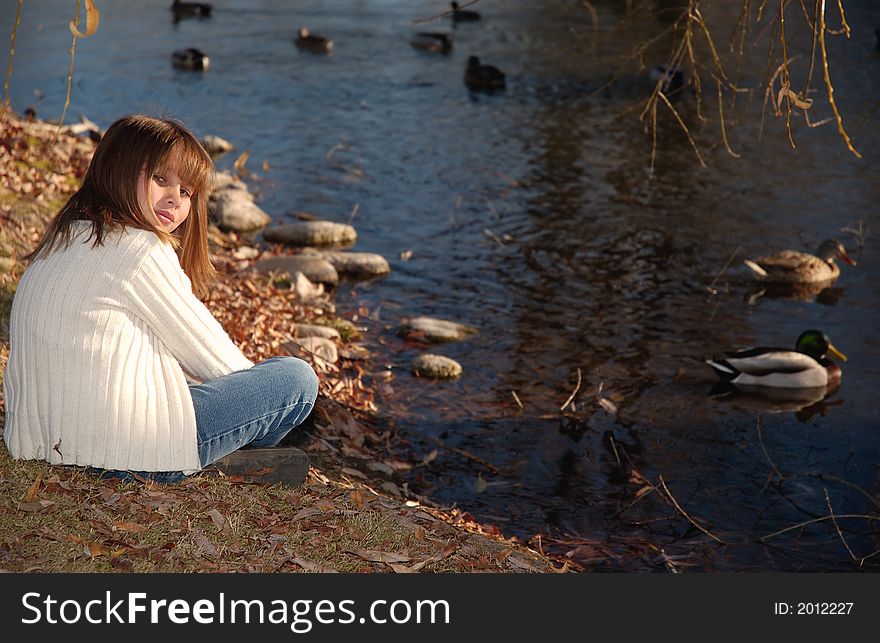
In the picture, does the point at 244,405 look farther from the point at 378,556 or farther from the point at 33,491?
the point at 33,491

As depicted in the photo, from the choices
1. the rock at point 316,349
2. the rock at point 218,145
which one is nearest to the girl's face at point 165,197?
the rock at point 316,349

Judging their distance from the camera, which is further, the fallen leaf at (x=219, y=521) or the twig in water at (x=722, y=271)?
the twig in water at (x=722, y=271)

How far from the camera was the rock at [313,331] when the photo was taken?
10344 millimetres

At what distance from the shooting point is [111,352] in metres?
5.13

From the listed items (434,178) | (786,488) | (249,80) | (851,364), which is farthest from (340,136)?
(786,488)

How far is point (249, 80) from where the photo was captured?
24.0m

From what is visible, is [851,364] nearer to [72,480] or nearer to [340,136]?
[72,480]

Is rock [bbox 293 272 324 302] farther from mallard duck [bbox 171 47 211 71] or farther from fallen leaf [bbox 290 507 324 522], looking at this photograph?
mallard duck [bbox 171 47 211 71]

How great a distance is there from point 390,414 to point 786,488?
339 centimetres

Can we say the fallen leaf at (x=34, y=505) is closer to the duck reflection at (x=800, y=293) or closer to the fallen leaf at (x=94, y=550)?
the fallen leaf at (x=94, y=550)

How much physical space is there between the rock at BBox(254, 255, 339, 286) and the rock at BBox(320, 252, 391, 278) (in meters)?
0.41

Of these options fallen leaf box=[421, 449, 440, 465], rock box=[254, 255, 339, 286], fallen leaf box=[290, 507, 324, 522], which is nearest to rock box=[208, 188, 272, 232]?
rock box=[254, 255, 339, 286]

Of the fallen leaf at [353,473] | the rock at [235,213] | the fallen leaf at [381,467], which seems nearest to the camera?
the fallen leaf at [353,473]

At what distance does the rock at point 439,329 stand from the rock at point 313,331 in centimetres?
104
